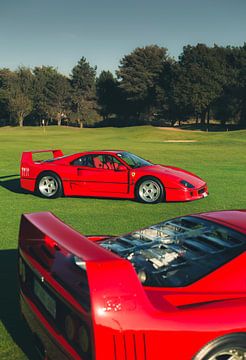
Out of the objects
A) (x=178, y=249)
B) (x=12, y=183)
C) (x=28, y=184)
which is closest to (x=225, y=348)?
(x=178, y=249)

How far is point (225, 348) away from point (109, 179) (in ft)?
24.8

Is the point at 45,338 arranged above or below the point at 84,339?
below

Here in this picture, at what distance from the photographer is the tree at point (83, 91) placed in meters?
90.8

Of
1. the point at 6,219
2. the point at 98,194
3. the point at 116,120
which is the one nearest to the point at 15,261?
the point at 6,219

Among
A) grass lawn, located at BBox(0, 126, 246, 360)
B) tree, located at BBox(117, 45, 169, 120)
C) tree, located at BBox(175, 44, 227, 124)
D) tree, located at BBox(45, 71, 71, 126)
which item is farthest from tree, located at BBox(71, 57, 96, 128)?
grass lawn, located at BBox(0, 126, 246, 360)

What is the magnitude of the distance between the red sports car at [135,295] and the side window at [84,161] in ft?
22.0

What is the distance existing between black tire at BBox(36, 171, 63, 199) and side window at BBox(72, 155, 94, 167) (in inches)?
24.1

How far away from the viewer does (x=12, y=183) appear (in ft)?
42.6

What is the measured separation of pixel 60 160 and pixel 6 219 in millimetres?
2685

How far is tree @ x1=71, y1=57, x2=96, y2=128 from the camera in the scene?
298 ft

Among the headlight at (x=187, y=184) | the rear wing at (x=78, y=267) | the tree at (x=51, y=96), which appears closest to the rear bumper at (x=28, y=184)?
the headlight at (x=187, y=184)

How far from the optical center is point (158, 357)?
246 cm

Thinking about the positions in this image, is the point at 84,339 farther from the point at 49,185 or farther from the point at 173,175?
the point at 49,185

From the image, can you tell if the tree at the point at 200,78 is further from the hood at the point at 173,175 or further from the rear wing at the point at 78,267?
the rear wing at the point at 78,267
